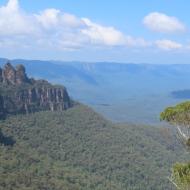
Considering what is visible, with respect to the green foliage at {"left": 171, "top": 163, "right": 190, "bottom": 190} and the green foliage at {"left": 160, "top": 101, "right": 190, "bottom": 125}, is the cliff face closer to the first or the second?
the green foliage at {"left": 160, "top": 101, "right": 190, "bottom": 125}

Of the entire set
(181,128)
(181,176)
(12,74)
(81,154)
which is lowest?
(81,154)

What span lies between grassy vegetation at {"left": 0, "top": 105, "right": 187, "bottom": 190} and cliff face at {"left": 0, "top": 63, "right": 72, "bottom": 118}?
2.40 metres

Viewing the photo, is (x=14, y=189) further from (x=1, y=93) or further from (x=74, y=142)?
(x=1, y=93)

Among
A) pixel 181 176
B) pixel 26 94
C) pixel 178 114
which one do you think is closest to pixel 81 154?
pixel 26 94

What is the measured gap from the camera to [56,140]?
82.9 metres

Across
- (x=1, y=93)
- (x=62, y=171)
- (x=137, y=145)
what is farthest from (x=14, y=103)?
(x=62, y=171)

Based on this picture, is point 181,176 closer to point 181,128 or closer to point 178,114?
point 181,128

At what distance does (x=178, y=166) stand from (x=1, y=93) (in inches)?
2957

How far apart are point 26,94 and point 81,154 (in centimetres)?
2240

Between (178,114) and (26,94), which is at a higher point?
(178,114)

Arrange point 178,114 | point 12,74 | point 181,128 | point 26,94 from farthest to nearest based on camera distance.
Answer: point 12,74
point 26,94
point 181,128
point 178,114

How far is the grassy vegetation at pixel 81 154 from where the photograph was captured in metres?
58.7

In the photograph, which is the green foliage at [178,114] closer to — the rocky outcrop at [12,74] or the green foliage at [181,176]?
the green foliage at [181,176]

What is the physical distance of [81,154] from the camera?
78.8 metres
